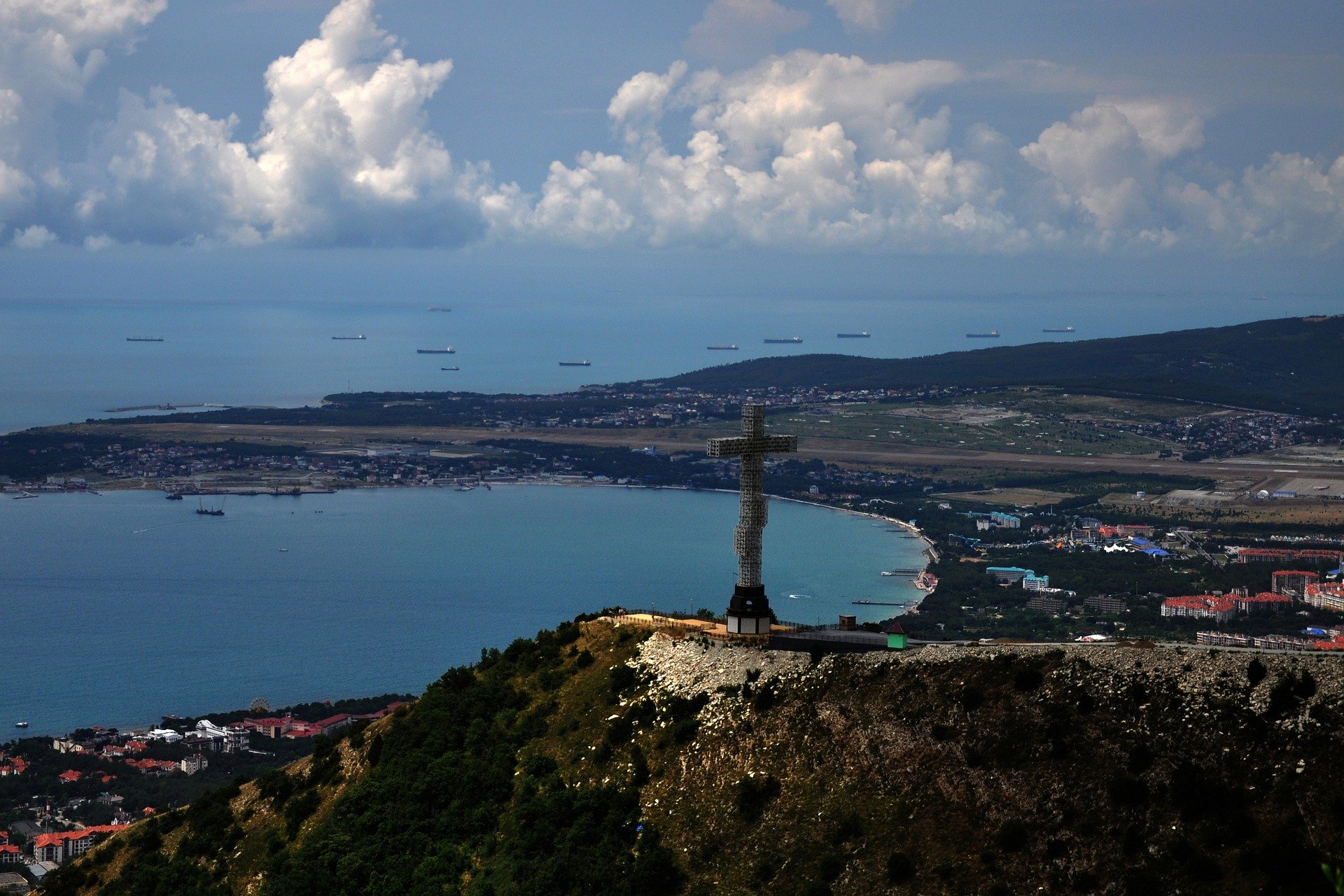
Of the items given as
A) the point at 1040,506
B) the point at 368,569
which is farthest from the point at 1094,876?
the point at 1040,506

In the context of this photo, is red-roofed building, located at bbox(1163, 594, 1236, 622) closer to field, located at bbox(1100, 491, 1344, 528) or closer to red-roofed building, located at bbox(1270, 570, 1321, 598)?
red-roofed building, located at bbox(1270, 570, 1321, 598)

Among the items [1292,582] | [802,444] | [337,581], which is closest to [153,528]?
[337,581]

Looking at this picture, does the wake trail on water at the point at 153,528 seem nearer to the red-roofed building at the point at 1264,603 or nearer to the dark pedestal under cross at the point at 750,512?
the red-roofed building at the point at 1264,603

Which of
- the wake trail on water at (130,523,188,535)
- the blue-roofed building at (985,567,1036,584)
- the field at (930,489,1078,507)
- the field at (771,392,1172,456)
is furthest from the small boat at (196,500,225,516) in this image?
the blue-roofed building at (985,567,1036,584)

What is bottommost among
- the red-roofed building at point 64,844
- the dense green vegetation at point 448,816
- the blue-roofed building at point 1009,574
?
the red-roofed building at point 64,844

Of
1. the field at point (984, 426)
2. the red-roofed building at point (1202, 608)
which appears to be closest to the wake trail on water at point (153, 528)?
the field at point (984, 426)

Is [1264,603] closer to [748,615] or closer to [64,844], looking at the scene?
[748,615]
